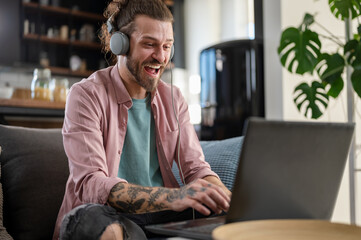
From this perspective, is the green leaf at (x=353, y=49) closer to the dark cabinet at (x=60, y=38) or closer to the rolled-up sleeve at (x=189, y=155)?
the rolled-up sleeve at (x=189, y=155)

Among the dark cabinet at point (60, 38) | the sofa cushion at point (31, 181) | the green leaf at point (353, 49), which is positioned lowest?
the sofa cushion at point (31, 181)

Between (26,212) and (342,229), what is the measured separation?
1.16 m

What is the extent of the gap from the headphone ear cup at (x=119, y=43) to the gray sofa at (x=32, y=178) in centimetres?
44

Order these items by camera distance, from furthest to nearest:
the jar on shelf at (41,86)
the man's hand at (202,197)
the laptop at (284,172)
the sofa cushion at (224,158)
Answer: the jar on shelf at (41,86) → the sofa cushion at (224,158) → the man's hand at (202,197) → the laptop at (284,172)

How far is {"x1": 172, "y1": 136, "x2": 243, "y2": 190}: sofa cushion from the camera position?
172 cm

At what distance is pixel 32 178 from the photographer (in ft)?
5.40

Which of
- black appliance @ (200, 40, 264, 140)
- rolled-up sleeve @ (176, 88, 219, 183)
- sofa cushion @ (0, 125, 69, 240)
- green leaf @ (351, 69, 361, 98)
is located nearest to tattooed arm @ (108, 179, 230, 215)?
rolled-up sleeve @ (176, 88, 219, 183)

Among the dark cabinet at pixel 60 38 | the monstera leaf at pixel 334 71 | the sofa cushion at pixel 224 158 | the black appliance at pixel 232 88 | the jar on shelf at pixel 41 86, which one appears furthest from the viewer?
the dark cabinet at pixel 60 38

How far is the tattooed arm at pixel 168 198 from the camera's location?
105cm

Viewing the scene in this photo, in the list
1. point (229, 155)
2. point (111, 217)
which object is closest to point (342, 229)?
point (111, 217)

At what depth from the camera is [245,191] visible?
2.80 ft

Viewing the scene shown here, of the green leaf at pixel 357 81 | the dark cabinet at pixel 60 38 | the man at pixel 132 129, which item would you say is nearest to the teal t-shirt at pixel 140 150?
the man at pixel 132 129

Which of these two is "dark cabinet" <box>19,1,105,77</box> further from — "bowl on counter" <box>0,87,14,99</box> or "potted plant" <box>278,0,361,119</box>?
"potted plant" <box>278,0,361,119</box>

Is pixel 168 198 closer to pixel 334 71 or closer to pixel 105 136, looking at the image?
pixel 105 136
